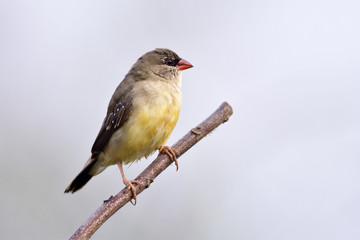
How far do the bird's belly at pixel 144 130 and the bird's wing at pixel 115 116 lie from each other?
0.21 ft

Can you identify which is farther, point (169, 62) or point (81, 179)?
point (169, 62)

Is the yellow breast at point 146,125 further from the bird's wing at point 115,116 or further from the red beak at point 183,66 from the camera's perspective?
the red beak at point 183,66

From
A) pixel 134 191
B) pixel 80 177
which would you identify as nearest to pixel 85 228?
pixel 134 191

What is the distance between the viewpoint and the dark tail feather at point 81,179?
4.78m

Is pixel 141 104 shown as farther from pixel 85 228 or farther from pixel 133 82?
pixel 85 228

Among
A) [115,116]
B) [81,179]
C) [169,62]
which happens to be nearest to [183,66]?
[169,62]

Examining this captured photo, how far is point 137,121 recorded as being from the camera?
4.47 m

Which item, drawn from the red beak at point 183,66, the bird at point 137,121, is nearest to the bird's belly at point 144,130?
the bird at point 137,121

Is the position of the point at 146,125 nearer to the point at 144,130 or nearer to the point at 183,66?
the point at 144,130

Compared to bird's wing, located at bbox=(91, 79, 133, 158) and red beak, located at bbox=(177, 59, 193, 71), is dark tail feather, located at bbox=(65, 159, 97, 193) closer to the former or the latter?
bird's wing, located at bbox=(91, 79, 133, 158)

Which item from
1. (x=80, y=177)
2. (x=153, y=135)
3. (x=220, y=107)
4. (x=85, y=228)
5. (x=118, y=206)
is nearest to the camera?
(x=85, y=228)

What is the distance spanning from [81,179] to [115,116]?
2.64 ft

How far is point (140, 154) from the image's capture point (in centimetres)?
470

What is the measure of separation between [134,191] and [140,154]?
3.38 ft
